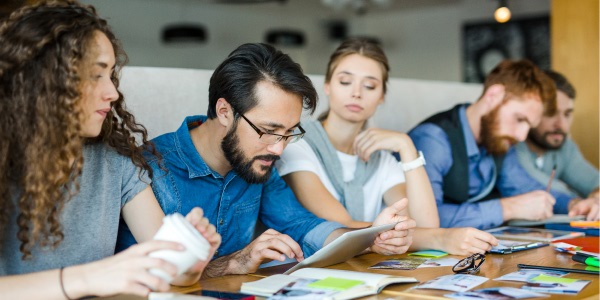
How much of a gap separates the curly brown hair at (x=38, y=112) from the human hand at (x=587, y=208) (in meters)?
2.38

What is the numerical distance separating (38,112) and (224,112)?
0.70m

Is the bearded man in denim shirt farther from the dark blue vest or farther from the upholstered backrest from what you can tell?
the dark blue vest

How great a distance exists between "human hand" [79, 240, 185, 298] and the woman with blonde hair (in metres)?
1.23

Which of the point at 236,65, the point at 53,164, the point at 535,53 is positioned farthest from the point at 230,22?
the point at 53,164

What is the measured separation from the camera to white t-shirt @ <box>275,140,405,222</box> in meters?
2.66

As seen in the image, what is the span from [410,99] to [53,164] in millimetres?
2477

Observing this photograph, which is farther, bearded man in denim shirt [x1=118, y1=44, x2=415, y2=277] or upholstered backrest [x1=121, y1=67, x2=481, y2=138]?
upholstered backrest [x1=121, y1=67, x2=481, y2=138]

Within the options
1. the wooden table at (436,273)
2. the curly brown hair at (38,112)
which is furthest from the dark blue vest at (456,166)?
the curly brown hair at (38,112)

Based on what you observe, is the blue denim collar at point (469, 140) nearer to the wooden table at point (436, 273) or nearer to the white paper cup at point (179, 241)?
the wooden table at point (436, 273)

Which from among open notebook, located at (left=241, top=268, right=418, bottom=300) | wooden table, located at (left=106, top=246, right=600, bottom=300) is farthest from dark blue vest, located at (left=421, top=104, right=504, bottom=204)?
open notebook, located at (left=241, top=268, right=418, bottom=300)

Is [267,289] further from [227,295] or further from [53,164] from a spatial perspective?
[53,164]

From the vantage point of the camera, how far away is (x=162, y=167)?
2072 mm

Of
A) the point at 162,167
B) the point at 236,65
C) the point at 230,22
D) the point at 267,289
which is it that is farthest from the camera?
the point at 230,22

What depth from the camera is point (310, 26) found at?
10.7m
